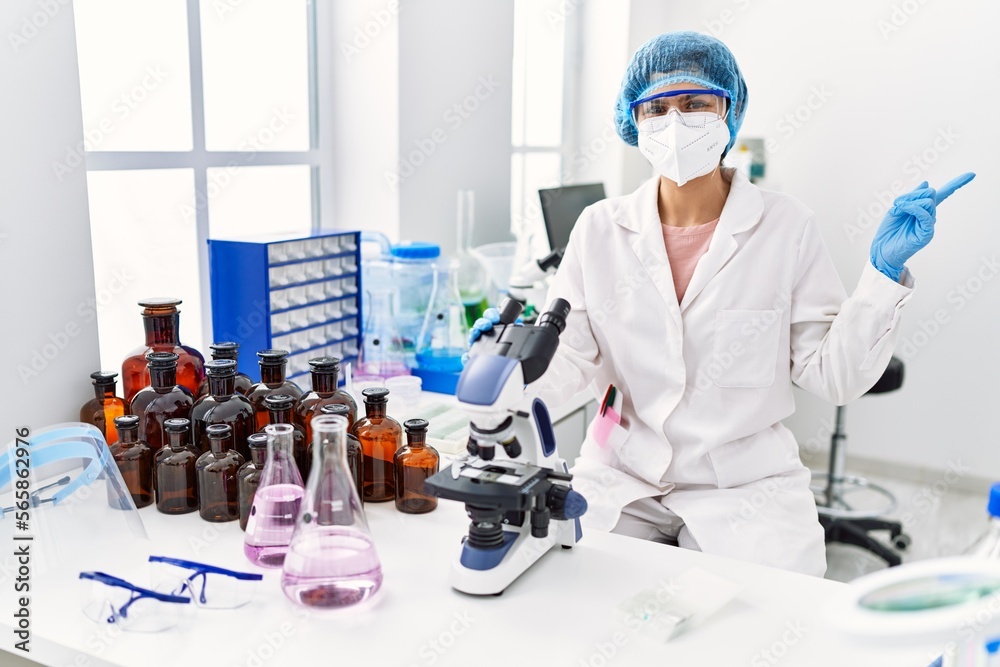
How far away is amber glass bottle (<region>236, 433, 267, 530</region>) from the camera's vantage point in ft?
3.82

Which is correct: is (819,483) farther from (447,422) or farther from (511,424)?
(511,424)

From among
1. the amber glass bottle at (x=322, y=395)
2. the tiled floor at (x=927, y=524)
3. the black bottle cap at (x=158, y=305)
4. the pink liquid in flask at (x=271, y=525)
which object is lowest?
the tiled floor at (x=927, y=524)

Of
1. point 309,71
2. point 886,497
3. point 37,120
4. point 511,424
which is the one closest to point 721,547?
point 511,424

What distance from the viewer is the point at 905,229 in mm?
1338

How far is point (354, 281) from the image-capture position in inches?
75.7

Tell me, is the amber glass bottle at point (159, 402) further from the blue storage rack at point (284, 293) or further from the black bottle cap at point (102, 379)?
the blue storage rack at point (284, 293)

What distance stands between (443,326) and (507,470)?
1.03 meters

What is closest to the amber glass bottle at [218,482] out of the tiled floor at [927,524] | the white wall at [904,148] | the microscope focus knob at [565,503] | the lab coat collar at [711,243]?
the microscope focus knob at [565,503]

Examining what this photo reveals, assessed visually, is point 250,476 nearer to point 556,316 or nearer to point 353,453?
point 353,453

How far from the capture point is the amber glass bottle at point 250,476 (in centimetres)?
116

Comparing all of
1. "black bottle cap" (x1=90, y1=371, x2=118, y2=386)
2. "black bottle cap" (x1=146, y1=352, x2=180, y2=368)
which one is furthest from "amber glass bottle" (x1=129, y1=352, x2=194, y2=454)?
"black bottle cap" (x1=90, y1=371, x2=118, y2=386)

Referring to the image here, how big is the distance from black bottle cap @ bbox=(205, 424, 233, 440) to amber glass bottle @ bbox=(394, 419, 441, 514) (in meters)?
0.26

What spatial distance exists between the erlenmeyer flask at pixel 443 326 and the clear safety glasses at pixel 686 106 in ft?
2.37

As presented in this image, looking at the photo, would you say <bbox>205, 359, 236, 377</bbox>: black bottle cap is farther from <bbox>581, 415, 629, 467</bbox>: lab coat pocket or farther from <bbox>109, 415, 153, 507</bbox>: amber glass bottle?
<bbox>581, 415, 629, 467</bbox>: lab coat pocket
